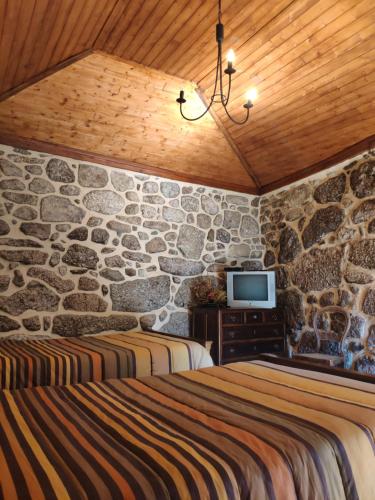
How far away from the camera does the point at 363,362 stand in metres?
3.55

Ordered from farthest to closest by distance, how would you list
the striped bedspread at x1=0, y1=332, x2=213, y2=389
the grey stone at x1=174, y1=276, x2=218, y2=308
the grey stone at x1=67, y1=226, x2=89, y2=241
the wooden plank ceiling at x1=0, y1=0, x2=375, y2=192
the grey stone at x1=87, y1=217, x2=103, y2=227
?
the grey stone at x1=174, y1=276, x2=218, y2=308 → the grey stone at x1=87, y1=217, x2=103, y2=227 → the grey stone at x1=67, y1=226, x2=89, y2=241 → the wooden plank ceiling at x1=0, y1=0, x2=375, y2=192 → the striped bedspread at x1=0, y1=332, x2=213, y2=389

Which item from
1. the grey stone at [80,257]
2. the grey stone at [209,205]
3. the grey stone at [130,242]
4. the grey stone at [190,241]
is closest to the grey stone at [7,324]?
the grey stone at [80,257]

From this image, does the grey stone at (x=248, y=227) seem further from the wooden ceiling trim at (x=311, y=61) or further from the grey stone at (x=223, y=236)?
the wooden ceiling trim at (x=311, y=61)

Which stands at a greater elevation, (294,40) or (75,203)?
(294,40)

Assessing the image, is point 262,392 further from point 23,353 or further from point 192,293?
point 192,293

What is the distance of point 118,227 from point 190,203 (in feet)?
3.30

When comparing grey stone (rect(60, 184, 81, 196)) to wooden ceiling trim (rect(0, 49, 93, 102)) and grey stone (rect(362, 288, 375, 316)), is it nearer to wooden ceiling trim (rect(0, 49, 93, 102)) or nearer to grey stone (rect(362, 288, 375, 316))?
wooden ceiling trim (rect(0, 49, 93, 102))

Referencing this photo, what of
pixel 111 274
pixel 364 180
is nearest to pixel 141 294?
pixel 111 274

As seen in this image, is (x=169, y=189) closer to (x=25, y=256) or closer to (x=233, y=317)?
(x=233, y=317)

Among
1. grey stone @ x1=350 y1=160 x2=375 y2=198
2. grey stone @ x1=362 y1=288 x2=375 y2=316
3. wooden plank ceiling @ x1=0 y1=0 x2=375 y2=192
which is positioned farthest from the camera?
grey stone @ x1=350 y1=160 x2=375 y2=198

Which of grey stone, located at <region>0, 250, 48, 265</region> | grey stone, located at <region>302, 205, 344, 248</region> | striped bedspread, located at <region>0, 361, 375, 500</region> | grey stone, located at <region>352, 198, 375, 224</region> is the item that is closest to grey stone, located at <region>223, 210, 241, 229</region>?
grey stone, located at <region>302, 205, 344, 248</region>

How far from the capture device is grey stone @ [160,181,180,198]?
4366mm

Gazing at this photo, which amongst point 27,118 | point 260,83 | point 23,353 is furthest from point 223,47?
point 23,353

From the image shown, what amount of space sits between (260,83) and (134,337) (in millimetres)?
2602
